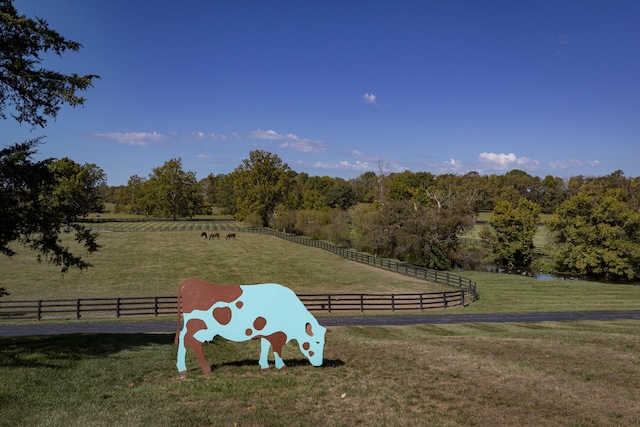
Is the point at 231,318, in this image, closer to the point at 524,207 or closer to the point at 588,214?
the point at 588,214

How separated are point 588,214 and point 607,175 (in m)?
72.8

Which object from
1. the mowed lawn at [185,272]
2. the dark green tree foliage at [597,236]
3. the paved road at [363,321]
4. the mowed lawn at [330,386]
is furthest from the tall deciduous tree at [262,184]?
the mowed lawn at [330,386]

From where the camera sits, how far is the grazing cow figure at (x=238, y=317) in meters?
9.96

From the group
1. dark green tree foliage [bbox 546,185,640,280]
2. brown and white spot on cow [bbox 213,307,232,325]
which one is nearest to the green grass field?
brown and white spot on cow [bbox 213,307,232,325]

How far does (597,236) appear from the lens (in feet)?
152

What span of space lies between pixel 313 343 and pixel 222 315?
244 centimetres

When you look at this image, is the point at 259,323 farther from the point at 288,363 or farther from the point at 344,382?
the point at 344,382

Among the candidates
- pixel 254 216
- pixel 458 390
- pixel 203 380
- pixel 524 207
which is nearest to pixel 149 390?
pixel 203 380

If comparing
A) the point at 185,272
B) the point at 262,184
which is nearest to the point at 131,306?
the point at 185,272

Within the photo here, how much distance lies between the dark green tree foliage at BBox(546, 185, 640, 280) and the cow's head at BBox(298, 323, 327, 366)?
45.4 metres

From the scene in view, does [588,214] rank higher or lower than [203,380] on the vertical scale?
higher

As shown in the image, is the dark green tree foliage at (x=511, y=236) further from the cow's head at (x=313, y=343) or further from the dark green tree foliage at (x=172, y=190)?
the dark green tree foliage at (x=172, y=190)

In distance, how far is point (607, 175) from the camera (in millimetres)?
106812

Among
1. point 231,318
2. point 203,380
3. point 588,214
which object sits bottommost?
point 203,380
